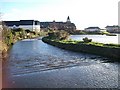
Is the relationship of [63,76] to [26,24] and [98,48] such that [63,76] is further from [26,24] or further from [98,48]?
[26,24]

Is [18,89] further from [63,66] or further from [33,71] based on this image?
[63,66]

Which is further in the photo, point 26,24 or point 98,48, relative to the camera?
point 26,24

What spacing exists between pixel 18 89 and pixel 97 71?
9.79 m

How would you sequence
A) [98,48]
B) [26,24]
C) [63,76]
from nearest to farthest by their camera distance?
[63,76]
[98,48]
[26,24]

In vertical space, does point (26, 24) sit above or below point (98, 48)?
above

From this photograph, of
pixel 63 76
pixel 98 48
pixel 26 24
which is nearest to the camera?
pixel 63 76

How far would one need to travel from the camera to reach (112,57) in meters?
34.4

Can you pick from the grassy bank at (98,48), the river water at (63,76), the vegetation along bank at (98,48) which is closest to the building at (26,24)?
the vegetation along bank at (98,48)

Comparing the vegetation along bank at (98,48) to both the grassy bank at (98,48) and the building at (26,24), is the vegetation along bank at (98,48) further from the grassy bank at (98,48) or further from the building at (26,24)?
the building at (26,24)

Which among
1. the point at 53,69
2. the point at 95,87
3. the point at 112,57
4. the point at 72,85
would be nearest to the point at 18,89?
the point at 72,85

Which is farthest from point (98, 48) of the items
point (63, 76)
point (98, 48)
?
point (63, 76)

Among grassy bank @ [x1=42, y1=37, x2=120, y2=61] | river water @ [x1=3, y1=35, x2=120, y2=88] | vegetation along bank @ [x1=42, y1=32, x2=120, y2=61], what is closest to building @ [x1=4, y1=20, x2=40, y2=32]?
vegetation along bank @ [x1=42, y1=32, x2=120, y2=61]

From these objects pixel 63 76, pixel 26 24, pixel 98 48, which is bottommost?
pixel 63 76

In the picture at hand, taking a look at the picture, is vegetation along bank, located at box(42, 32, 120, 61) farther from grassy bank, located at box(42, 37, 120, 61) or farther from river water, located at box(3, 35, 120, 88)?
river water, located at box(3, 35, 120, 88)
